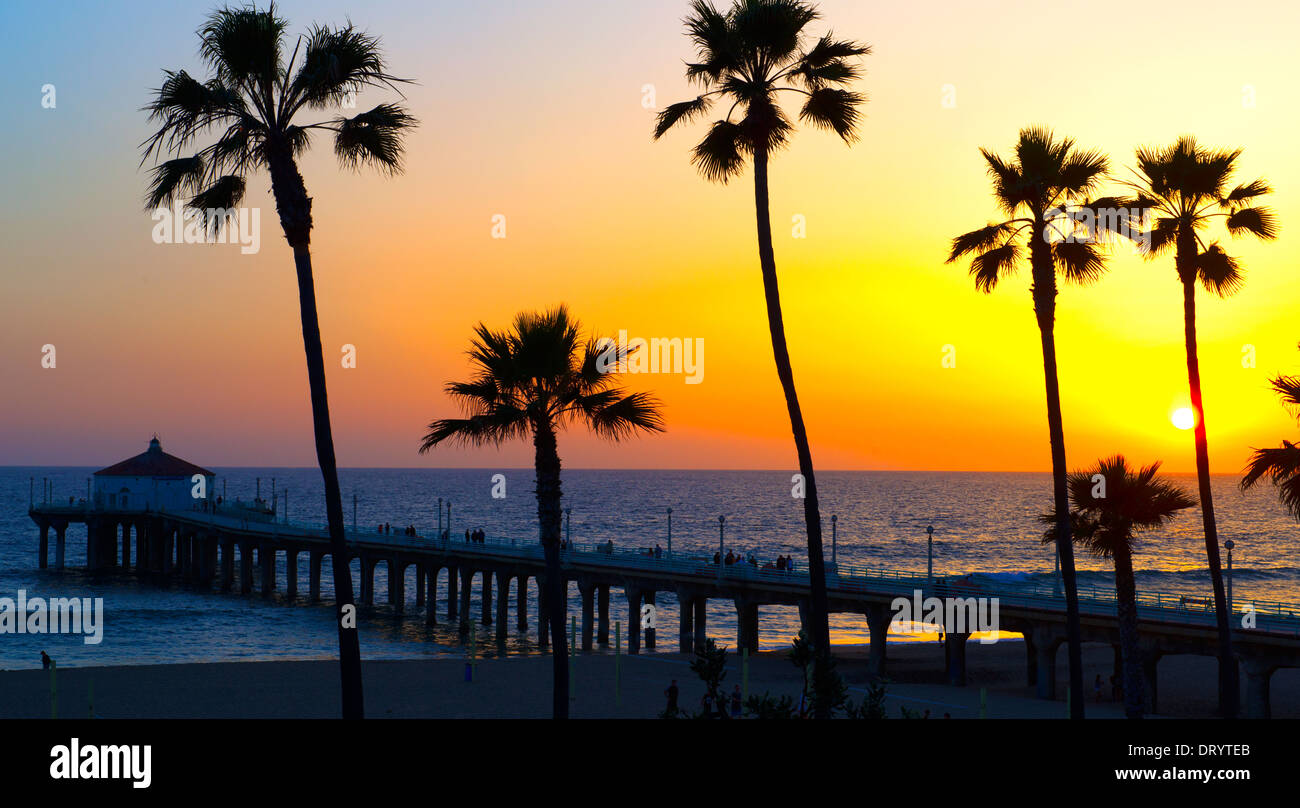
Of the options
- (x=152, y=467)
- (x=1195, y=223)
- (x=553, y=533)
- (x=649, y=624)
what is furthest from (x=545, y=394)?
(x=152, y=467)

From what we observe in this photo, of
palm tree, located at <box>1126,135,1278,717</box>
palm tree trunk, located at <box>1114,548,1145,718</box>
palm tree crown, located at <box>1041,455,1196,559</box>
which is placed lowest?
palm tree trunk, located at <box>1114,548,1145,718</box>

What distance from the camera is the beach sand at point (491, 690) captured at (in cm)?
3425

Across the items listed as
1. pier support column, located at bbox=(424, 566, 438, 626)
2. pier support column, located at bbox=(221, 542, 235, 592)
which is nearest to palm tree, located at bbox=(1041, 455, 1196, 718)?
pier support column, located at bbox=(424, 566, 438, 626)

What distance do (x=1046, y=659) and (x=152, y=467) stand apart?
9278 cm

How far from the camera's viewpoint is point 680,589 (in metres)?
53.4

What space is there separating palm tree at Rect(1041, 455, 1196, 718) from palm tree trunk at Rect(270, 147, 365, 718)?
16239 mm

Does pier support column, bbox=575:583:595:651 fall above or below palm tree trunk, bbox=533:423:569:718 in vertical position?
below

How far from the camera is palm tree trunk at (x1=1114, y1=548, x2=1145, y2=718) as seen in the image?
2589cm

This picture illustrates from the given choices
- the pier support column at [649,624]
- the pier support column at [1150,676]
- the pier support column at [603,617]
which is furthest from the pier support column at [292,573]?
the pier support column at [1150,676]

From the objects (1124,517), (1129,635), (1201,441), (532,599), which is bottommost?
(532,599)

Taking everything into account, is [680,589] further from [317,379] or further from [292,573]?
[292,573]

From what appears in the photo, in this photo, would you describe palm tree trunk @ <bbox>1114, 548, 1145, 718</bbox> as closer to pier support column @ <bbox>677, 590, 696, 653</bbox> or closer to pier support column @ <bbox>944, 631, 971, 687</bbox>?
pier support column @ <bbox>944, 631, 971, 687</bbox>

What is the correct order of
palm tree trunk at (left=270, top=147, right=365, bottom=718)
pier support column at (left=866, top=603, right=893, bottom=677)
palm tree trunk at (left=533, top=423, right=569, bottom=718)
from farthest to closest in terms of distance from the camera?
pier support column at (left=866, top=603, right=893, bottom=677), palm tree trunk at (left=533, top=423, right=569, bottom=718), palm tree trunk at (left=270, top=147, right=365, bottom=718)
